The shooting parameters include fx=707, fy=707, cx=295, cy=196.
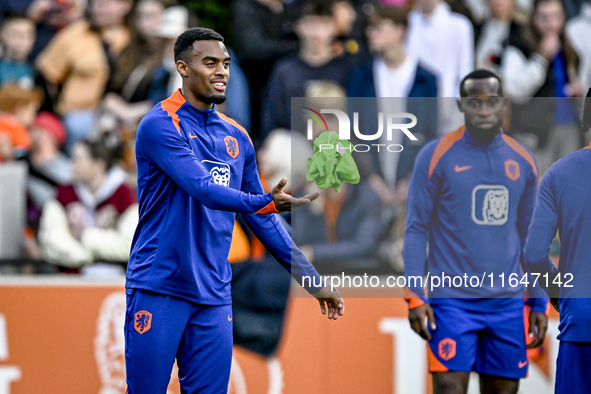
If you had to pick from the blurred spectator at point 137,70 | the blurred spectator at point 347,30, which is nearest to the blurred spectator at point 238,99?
the blurred spectator at point 137,70

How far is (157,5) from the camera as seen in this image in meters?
6.88

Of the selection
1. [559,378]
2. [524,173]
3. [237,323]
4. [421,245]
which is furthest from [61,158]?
[559,378]

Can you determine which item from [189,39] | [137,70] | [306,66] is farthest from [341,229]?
[137,70]

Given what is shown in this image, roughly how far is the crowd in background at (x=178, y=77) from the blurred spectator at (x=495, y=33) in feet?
0.04

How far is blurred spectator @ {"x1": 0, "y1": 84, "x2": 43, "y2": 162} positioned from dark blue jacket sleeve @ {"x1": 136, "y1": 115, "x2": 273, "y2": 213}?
11.7ft

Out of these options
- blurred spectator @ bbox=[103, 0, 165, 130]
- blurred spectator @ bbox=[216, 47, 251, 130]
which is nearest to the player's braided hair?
blurred spectator @ bbox=[216, 47, 251, 130]

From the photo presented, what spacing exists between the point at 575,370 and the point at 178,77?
4.44 m

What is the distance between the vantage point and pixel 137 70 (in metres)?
6.75

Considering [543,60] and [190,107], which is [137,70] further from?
[543,60]

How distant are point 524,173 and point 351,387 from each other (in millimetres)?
2283

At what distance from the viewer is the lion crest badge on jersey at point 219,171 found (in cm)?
337

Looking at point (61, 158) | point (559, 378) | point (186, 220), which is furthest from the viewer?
point (61, 158)

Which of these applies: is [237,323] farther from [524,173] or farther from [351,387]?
[524,173]

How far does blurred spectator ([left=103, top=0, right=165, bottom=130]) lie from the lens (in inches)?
262
